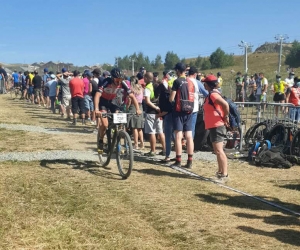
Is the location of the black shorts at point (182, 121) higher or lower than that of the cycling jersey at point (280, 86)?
lower

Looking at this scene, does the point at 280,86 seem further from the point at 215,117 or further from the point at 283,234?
the point at 283,234

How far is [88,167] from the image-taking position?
7.95 meters

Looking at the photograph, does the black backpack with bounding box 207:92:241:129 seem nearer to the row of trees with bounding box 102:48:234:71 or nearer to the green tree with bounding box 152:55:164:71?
the row of trees with bounding box 102:48:234:71

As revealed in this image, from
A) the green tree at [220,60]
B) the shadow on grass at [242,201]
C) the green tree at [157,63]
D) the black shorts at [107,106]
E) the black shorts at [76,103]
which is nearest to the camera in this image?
the shadow on grass at [242,201]

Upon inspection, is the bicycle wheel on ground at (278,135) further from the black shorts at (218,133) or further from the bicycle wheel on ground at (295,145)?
Answer: the black shorts at (218,133)

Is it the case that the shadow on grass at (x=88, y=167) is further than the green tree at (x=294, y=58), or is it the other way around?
the green tree at (x=294, y=58)

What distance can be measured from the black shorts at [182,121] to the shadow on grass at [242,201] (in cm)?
185

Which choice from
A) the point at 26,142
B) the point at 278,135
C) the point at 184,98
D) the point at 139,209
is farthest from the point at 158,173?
the point at 26,142

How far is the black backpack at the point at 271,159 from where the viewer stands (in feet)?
28.3

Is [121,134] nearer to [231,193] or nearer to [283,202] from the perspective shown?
[231,193]

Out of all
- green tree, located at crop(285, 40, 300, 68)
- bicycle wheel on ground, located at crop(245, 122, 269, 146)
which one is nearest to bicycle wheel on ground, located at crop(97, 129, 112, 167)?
bicycle wheel on ground, located at crop(245, 122, 269, 146)

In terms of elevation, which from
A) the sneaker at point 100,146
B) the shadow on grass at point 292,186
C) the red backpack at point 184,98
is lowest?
the shadow on grass at point 292,186

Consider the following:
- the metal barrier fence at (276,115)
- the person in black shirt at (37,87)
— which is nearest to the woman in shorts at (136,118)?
the metal barrier fence at (276,115)

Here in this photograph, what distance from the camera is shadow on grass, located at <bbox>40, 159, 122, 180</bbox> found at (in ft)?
24.3
